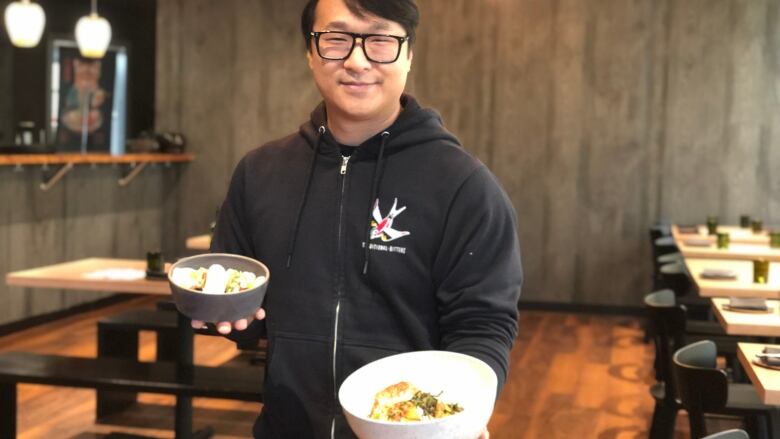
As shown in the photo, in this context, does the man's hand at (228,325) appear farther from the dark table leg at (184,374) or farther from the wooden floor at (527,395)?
the wooden floor at (527,395)

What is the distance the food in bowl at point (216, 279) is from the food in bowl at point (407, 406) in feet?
0.99

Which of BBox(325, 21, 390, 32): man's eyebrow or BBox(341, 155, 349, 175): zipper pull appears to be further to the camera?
BBox(341, 155, 349, 175): zipper pull

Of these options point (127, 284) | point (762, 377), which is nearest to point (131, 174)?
point (127, 284)

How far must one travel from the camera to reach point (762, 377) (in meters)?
3.13

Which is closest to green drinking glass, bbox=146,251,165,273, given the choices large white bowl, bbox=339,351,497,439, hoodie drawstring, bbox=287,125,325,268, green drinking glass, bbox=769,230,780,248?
hoodie drawstring, bbox=287,125,325,268

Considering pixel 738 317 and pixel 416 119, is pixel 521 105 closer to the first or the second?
pixel 738 317

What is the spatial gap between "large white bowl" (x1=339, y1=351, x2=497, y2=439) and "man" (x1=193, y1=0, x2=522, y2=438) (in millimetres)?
77

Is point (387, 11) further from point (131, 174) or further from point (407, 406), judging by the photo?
point (131, 174)

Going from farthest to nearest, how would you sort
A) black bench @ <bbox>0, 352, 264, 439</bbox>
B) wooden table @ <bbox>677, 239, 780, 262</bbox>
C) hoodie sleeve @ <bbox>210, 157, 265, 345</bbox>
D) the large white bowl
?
1. wooden table @ <bbox>677, 239, 780, 262</bbox>
2. black bench @ <bbox>0, 352, 264, 439</bbox>
3. hoodie sleeve @ <bbox>210, 157, 265, 345</bbox>
4. the large white bowl

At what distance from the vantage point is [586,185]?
8.94 metres

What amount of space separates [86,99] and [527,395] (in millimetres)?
8731

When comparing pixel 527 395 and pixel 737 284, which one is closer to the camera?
pixel 737 284

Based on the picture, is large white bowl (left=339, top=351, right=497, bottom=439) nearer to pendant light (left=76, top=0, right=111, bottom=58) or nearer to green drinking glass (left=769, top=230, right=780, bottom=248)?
green drinking glass (left=769, top=230, right=780, bottom=248)

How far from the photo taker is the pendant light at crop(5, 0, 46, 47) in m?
7.36
